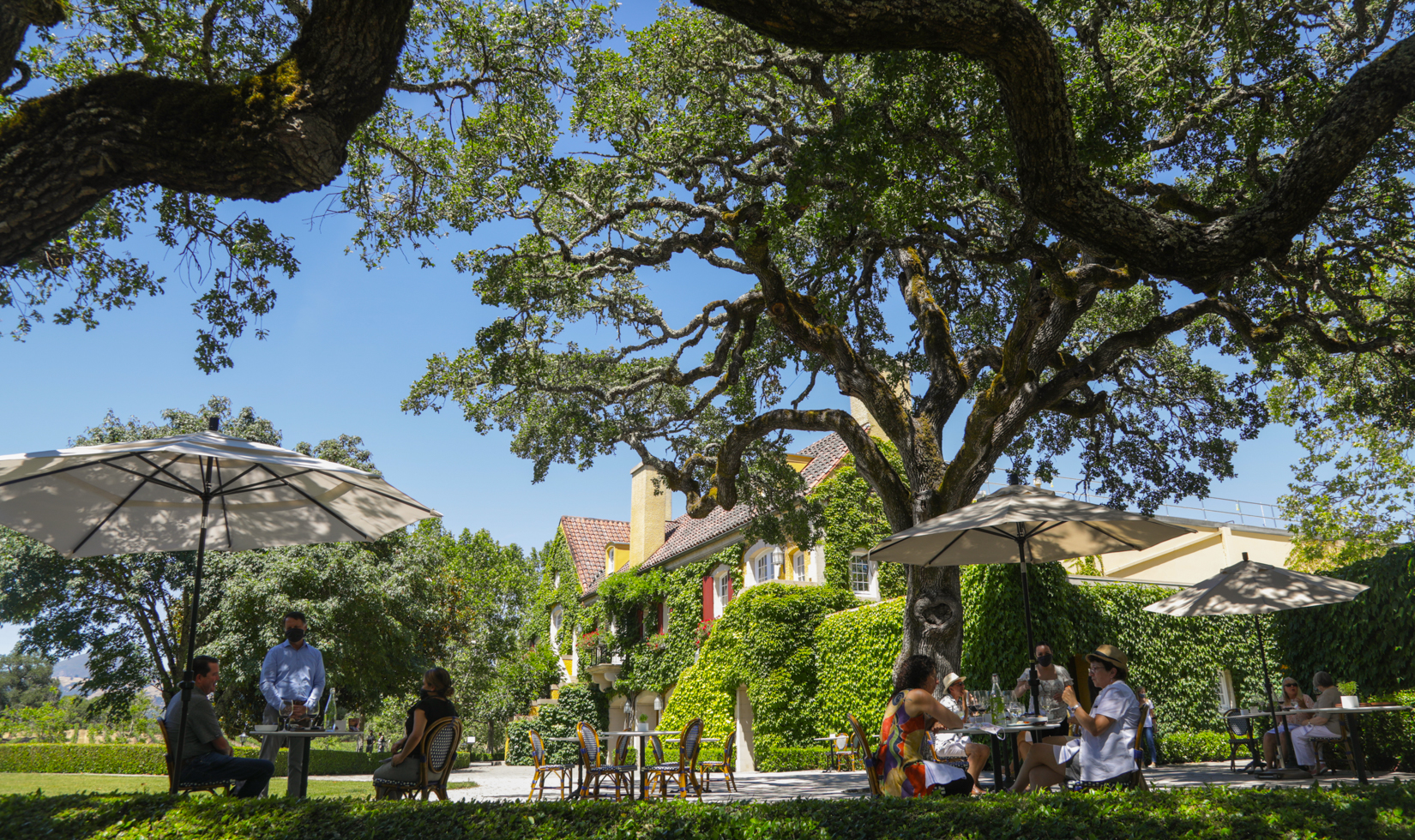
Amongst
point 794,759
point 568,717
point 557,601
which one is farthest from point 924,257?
point 557,601

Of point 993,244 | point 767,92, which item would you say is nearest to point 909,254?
point 993,244

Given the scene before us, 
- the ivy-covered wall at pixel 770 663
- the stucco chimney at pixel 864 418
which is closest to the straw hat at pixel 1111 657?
the ivy-covered wall at pixel 770 663

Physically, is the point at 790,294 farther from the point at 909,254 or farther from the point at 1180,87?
the point at 1180,87

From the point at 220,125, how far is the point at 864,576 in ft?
68.3

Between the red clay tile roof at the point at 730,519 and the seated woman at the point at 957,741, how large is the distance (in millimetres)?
12070

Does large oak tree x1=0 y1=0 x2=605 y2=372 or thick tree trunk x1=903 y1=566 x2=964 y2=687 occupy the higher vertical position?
large oak tree x1=0 y1=0 x2=605 y2=372

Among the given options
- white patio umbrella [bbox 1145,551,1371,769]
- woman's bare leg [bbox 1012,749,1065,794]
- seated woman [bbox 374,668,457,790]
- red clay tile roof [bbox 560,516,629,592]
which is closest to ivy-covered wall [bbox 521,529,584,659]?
red clay tile roof [bbox 560,516,629,592]

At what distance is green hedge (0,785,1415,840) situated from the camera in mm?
4270

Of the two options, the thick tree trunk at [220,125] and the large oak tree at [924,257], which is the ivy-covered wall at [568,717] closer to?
the large oak tree at [924,257]

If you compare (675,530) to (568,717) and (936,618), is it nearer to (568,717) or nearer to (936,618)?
(568,717)

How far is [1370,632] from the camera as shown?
43.8 feet

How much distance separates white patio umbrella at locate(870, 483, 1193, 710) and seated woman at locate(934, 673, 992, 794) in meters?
0.84

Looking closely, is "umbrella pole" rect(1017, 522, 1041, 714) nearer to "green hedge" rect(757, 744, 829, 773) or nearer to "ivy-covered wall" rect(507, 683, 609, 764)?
"green hedge" rect(757, 744, 829, 773)

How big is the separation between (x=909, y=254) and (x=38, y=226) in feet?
39.4
